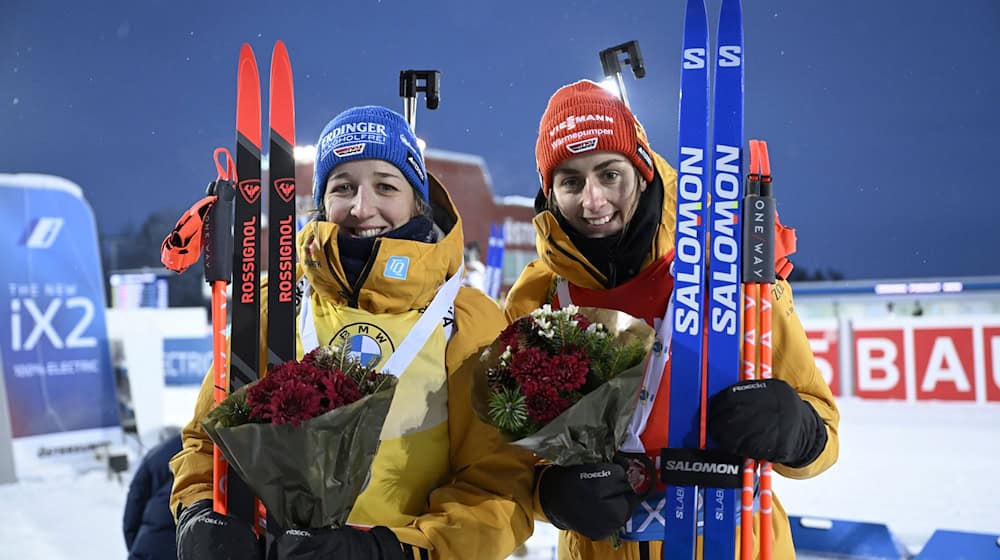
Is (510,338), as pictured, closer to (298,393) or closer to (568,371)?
(568,371)

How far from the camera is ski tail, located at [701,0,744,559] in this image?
142cm

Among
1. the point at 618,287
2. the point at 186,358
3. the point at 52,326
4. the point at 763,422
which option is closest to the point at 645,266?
the point at 618,287

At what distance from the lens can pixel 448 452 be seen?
4.76 feet

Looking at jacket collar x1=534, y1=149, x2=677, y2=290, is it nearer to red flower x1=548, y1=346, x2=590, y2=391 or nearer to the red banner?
red flower x1=548, y1=346, x2=590, y2=391

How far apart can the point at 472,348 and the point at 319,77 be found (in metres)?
12.8

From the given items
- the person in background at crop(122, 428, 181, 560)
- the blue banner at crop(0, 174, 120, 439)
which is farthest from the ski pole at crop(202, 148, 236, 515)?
the blue banner at crop(0, 174, 120, 439)

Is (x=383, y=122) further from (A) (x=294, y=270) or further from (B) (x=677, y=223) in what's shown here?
(B) (x=677, y=223)

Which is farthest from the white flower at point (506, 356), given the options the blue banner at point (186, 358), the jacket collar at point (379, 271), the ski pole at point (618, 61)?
the blue banner at point (186, 358)

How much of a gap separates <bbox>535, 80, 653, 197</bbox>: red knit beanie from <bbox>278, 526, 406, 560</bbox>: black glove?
91cm

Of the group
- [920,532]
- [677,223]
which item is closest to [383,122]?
[677,223]

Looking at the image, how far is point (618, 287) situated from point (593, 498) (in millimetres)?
490

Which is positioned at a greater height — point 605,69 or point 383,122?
point 605,69

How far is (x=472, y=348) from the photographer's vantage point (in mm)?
1491

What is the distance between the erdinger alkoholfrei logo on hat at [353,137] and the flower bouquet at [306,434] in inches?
21.5
